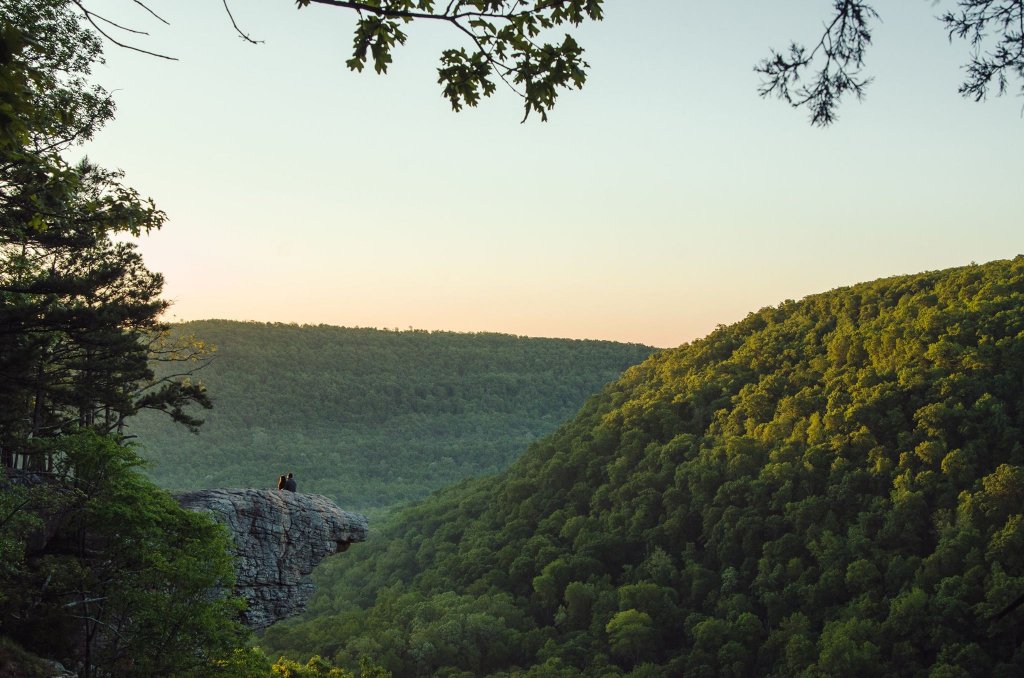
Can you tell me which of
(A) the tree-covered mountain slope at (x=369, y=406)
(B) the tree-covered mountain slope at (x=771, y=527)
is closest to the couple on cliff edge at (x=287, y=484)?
(B) the tree-covered mountain slope at (x=771, y=527)

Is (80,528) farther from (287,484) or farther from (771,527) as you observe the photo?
(771,527)

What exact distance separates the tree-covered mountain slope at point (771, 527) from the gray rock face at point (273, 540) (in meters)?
32.5

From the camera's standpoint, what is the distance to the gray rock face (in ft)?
84.5

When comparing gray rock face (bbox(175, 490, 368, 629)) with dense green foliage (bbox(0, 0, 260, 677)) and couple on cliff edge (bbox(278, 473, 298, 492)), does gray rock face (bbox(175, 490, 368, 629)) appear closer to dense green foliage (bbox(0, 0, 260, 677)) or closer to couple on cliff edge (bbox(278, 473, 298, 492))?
couple on cliff edge (bbox(278, 473, 298, 492))

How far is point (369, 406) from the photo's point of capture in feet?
502

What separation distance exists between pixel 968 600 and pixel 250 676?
4331 cm

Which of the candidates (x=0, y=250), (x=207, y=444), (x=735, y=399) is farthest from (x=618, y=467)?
(x=207, y=444)

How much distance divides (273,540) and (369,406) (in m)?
128

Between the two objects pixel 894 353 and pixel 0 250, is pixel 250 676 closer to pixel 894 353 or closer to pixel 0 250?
pixel 0 250

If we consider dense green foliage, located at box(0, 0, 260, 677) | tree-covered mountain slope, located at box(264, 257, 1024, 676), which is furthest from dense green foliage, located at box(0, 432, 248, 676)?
tree-covered mountain slope, located at box(264, 257, 1024, 676)

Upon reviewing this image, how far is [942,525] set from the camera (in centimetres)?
5425

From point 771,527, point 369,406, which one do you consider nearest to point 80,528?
point 771,527

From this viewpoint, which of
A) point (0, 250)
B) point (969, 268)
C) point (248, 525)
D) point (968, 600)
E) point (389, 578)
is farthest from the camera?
point (389, 578)

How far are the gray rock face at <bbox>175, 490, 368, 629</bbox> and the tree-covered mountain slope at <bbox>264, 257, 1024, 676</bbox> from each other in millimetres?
32514
